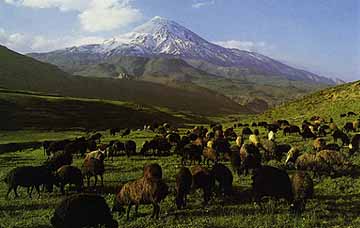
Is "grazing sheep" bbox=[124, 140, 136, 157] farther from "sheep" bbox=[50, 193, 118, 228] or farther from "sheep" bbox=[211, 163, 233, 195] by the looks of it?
"sheep" bbox=[50, 193, 118, 228]

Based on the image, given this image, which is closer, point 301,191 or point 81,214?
point 81,214

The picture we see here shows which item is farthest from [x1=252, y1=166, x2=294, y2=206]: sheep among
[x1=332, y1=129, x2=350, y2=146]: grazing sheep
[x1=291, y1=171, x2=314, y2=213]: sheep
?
[x1=332, y1=129, x2=350, y2=146]: grazing sheep

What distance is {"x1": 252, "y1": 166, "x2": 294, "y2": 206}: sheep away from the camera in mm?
17000

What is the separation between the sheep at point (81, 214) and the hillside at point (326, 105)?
4728 centimetres

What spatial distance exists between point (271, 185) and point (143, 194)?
538 cm

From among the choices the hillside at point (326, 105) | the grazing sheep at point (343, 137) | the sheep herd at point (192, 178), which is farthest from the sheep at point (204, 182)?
the hillside at point (326, 105)

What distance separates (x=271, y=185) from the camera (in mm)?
17219

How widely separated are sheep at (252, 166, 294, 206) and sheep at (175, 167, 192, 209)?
293 cm

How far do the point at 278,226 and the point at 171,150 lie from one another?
21.9 meters

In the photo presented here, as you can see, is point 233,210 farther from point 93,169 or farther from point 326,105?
point 326,105

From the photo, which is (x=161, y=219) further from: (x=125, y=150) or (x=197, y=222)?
(x=125, y=150)

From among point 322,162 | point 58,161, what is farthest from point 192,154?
point 322,162

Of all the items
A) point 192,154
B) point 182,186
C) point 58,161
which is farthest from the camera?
point 192,154

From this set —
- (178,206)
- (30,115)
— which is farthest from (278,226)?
(30,115)
